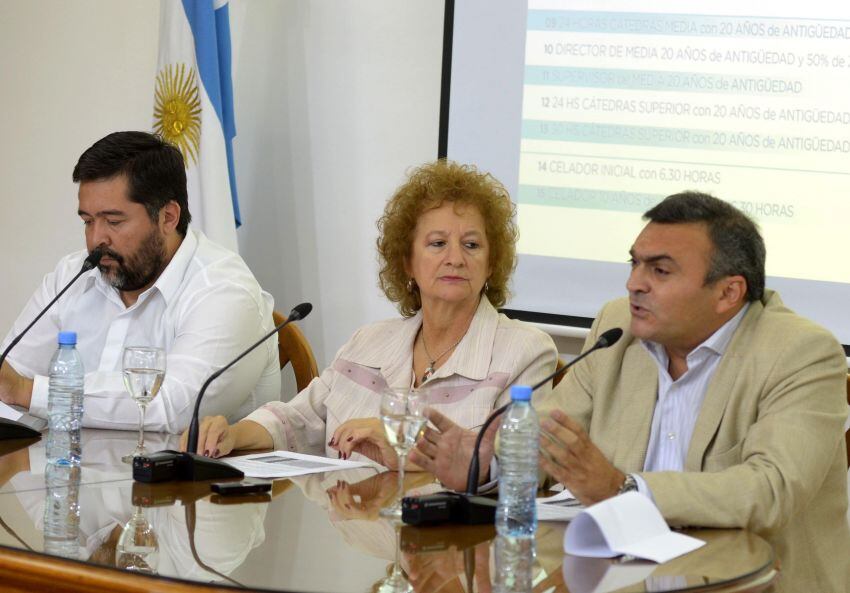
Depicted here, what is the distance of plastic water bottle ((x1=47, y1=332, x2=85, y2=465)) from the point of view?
2.46m

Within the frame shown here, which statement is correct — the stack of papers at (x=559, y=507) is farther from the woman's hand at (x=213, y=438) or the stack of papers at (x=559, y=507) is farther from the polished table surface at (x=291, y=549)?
the woman's hand at (x=213, y=438)

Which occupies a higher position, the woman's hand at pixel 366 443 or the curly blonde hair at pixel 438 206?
the curly blonde hair at pixel 438 206

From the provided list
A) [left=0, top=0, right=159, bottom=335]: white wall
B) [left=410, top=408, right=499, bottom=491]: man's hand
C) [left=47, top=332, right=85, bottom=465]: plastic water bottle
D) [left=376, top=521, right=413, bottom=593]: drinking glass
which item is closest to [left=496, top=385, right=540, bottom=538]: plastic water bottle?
[left=376, top=521, right=413, bottom=593]: drinking glass

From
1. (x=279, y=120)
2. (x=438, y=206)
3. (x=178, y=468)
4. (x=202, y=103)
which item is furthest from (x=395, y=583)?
(x=279, y=120)

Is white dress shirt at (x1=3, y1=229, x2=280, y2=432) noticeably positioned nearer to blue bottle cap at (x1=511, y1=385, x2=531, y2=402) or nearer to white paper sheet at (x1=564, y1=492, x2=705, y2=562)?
blue bottle cap at (x1=511, y1=385, x2=531, y2=402)

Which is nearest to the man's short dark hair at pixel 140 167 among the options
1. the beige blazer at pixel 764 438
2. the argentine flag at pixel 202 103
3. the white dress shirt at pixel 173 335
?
the white dress shirt at pixel 173 335

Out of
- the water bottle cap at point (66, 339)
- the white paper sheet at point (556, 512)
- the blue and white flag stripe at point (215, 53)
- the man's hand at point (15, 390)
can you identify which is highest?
the blue and white flag stripe at point (215, 53)

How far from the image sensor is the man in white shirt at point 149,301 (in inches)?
122

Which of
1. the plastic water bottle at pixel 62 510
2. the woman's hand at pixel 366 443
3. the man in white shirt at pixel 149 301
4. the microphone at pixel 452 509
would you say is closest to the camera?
the plastic water bottle at pixel 62 510

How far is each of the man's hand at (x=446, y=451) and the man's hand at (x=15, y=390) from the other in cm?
120

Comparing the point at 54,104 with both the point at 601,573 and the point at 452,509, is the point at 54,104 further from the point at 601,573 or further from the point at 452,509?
the point at 601,573

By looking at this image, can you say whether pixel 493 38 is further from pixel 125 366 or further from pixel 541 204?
pixel 125 366

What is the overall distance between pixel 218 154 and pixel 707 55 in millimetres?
1813

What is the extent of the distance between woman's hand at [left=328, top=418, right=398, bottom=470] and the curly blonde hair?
2.07 ft
